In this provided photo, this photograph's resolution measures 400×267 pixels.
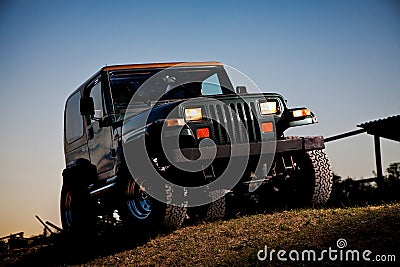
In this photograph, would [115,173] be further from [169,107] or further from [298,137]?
[298,137]

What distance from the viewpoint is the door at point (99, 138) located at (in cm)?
809

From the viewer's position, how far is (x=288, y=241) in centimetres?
584

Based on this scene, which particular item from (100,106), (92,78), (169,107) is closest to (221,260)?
(169,107)

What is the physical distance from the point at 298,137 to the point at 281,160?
357 mm

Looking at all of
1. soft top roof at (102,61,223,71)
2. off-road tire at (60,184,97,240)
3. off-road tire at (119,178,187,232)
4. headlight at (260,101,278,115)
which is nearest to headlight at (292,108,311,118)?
headlight at (260,101,278,115)

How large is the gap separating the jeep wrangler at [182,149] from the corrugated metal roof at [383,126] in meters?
4.21

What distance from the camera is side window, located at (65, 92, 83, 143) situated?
9562mm

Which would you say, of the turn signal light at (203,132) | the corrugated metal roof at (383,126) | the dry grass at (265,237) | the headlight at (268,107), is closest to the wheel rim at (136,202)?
the dry grass at (265,237)

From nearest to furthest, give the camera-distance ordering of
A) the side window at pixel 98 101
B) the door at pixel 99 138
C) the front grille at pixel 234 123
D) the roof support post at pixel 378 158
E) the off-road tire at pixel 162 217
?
the off-road tire at pixel 162 217 → the front grille at pixel 234 123 → the door at pixel 99 138 → the side window at pixel 98 101 → the roof support post at pixel 378 158

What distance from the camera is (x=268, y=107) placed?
739 cm

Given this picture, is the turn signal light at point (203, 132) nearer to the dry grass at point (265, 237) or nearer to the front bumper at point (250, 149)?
the front bumper at point (250, 149)

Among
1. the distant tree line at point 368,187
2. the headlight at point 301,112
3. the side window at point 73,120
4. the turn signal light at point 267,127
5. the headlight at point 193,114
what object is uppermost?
the side window at point 73,120

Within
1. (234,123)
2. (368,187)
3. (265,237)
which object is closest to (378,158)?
(368,187)

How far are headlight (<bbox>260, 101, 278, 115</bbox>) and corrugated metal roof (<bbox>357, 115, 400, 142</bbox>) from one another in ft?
16.1
